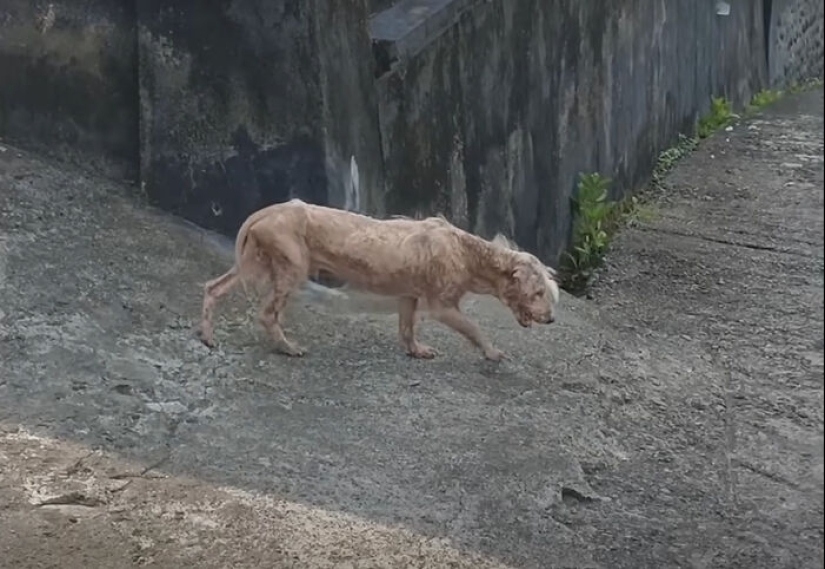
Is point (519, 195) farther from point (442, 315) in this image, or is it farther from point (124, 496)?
point (124, 496)

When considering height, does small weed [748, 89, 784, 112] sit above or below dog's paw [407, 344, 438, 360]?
above

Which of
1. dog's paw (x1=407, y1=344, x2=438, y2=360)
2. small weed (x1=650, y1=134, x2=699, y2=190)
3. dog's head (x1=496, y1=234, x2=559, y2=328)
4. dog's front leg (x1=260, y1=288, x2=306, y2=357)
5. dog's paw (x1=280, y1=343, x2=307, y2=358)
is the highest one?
small weed (x1=650, y1=134, x2=699, y2=190)

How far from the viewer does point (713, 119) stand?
429cm

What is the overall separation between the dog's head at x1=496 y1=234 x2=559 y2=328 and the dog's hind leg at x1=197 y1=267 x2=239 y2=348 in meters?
0.78

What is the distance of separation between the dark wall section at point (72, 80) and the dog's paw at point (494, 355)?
1.49 m

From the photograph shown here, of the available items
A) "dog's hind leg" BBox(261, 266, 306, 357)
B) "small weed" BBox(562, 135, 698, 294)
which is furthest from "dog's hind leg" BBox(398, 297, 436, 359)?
"small weed" BBox(562, 135, 698, 294)

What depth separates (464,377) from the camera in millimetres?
3623

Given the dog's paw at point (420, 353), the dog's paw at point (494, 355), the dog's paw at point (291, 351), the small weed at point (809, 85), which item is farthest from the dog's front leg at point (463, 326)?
the small weed at point (809, 85)

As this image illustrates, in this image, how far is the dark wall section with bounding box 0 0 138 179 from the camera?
439cm

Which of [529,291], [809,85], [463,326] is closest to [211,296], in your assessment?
[463,326]

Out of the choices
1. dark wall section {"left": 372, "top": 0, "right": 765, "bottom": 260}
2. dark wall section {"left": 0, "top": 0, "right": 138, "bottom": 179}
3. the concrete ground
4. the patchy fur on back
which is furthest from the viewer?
dark wall section {"left": 372, "top": 0, "right": 765, "bottom": 260}

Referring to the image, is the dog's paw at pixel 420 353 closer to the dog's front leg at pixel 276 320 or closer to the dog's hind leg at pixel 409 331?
the dog's hind leg at pixel 409 331

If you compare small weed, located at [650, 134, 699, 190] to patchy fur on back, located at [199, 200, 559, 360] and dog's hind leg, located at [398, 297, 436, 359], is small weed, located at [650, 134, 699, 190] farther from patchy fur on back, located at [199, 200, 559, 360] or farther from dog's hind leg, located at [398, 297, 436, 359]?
dog's hind leg, located at [398, 297, 436, 359]

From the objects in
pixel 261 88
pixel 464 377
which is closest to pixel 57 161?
pixel 261 88
